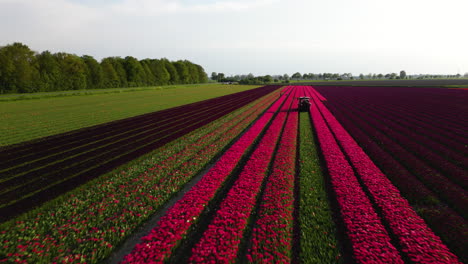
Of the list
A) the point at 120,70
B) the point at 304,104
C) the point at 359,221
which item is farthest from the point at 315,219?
the point at 120,70

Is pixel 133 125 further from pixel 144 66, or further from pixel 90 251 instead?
pixel 144 66

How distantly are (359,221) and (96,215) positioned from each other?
9.19 metres

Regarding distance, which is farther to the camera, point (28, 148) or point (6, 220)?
point (28, 148)

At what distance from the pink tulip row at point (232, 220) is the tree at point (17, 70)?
284 feet

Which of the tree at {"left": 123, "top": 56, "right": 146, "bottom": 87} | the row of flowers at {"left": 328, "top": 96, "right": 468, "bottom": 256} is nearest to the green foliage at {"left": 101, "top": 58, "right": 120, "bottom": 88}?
the tree at {"left": 123, "top": 56, "right": 146, "bottom": 87}

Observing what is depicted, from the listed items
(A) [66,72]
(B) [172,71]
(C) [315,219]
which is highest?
(B) [172,71]

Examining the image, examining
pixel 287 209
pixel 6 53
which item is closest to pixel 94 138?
pixel 287 209

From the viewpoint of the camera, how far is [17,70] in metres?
63.3

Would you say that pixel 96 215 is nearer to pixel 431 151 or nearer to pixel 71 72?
pixel 431 151

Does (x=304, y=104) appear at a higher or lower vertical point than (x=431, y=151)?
higher

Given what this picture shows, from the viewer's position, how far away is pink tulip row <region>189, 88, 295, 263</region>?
216 inches

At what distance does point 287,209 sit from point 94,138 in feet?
58.1

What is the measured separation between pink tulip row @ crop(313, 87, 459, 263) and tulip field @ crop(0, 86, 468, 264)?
4cm

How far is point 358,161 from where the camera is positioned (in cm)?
1174
